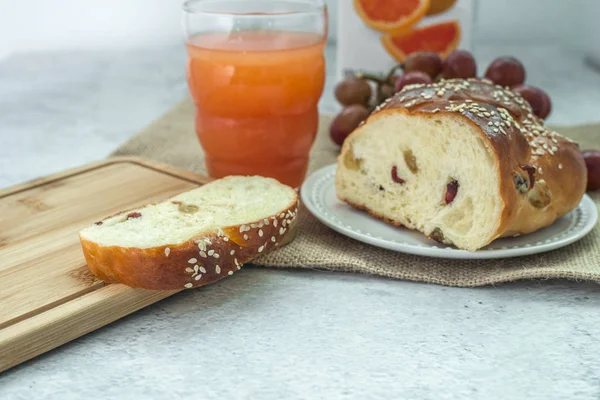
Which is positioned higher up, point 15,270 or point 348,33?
point 348,33

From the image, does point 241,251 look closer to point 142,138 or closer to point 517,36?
point 142,138

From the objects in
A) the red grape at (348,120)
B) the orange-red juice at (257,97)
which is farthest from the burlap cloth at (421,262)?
the red grape at (348,120)

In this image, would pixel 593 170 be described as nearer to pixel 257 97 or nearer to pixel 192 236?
pixel 257 97

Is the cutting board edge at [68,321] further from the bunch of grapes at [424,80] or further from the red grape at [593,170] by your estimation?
the red grape at [593,170]

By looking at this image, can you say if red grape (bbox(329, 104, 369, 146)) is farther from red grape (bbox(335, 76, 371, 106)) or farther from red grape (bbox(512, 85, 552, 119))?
red grape (bbox(512, 85, 552, 119))

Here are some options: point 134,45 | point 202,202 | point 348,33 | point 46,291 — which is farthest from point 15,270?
point 134,45

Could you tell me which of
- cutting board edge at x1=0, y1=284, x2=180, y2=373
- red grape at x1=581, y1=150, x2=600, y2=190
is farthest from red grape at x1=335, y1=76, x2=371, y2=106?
cutting board edge at x1=0, y1=284, x2=180, y2=373

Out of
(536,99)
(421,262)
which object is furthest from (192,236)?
(536,99)
